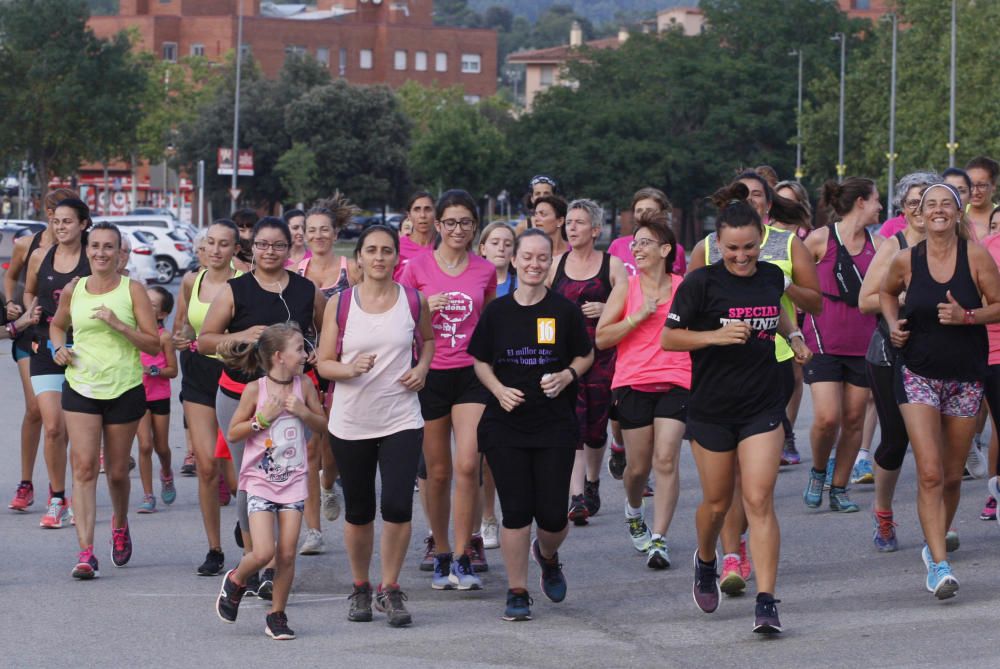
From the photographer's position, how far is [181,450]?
14.2m

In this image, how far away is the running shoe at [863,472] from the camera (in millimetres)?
11883

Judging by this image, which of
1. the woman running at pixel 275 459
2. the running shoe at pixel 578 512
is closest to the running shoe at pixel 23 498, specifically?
the running shoe at pixel 578 512

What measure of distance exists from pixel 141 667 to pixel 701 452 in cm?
269

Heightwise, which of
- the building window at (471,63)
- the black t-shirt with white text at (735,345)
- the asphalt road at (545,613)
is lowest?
the asphalt road at (545,613)

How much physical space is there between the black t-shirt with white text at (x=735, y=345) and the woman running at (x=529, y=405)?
0.58 meters

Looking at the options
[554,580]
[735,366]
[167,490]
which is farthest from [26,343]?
[735,366]

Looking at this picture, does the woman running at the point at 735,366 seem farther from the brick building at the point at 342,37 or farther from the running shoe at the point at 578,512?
the brick building at the point at 342,37

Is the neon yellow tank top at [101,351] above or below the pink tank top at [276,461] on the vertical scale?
above

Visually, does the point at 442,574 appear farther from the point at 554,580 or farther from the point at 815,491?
the point at 815,491

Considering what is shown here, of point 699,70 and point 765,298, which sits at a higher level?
point 699,70

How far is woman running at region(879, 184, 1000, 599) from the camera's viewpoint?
8102 millimetres

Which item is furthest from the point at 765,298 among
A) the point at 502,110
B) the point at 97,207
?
the point at 502,110

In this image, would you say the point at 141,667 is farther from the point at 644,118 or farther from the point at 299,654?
the point at 644,118

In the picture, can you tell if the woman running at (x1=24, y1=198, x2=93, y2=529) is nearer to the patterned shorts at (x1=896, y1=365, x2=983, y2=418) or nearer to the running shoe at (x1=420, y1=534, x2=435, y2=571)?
the running shoe at (x1=420, y1=534, x2=435, y2=571)
